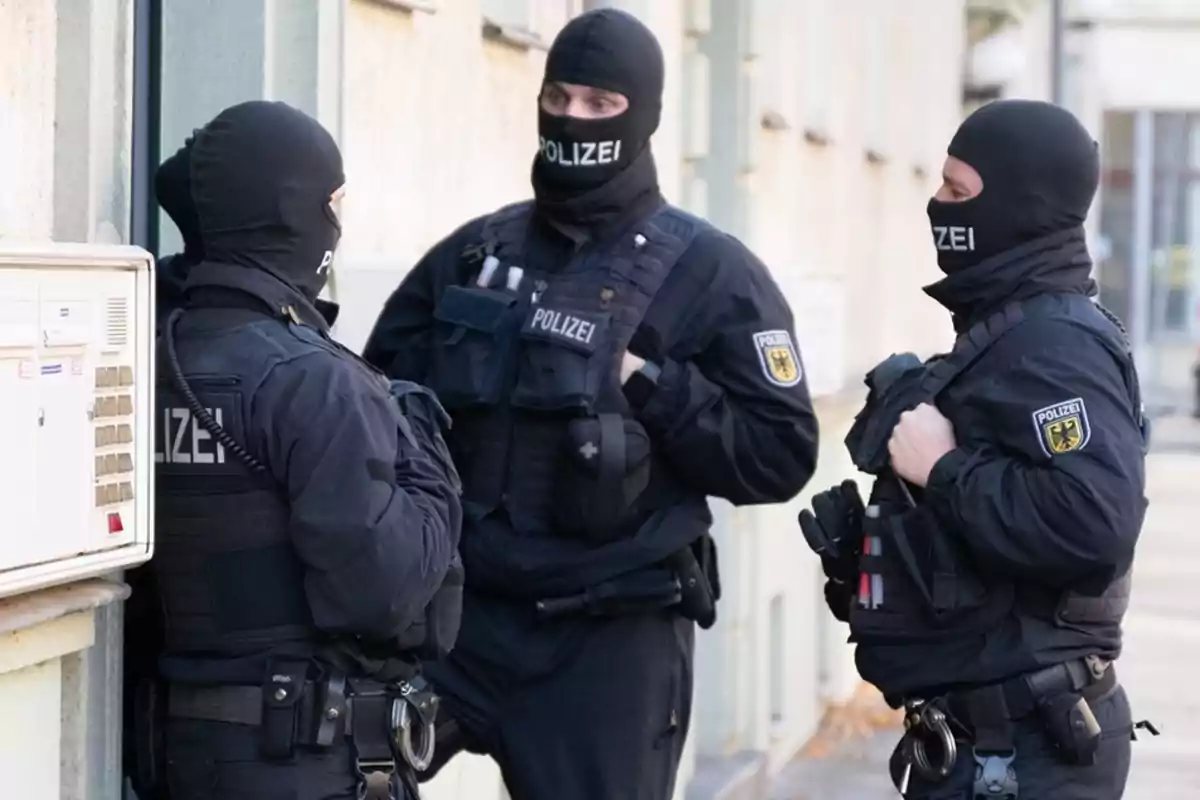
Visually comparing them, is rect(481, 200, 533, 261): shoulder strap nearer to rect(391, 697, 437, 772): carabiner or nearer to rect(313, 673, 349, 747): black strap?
rect(391, 697, 437, 772): carabiner

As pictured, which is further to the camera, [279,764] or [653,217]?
[653,217]

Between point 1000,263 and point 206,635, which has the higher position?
point 1000,263

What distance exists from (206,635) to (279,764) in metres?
0.22

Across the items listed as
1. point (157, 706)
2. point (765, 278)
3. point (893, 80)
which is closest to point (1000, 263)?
point (765, 278)

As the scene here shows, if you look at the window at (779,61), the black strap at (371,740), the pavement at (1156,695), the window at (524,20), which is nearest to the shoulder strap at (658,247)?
the black strap at (371,740)

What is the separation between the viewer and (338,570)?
10.7ft

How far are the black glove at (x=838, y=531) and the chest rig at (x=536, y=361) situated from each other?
39 centimetres

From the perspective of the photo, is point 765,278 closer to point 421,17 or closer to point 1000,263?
point 1000,263

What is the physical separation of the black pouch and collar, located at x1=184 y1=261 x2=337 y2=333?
143 centimetres

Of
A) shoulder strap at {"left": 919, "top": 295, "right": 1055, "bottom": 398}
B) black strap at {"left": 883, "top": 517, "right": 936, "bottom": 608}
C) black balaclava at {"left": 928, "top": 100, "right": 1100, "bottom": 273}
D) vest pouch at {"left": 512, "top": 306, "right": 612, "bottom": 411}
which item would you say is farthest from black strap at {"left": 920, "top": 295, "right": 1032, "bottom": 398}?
vest pouch at {"left": 512, "top": 306, "right": 612, "bottom": 411}

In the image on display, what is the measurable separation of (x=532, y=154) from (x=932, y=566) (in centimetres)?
255

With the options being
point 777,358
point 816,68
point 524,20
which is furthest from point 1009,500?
point 816,68

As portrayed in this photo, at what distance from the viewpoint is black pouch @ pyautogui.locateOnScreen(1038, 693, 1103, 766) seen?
3826mm

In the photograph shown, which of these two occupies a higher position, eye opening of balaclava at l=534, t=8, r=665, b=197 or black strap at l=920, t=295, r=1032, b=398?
eye opening of balaclava at l=534, t=8, r=665, b=197
